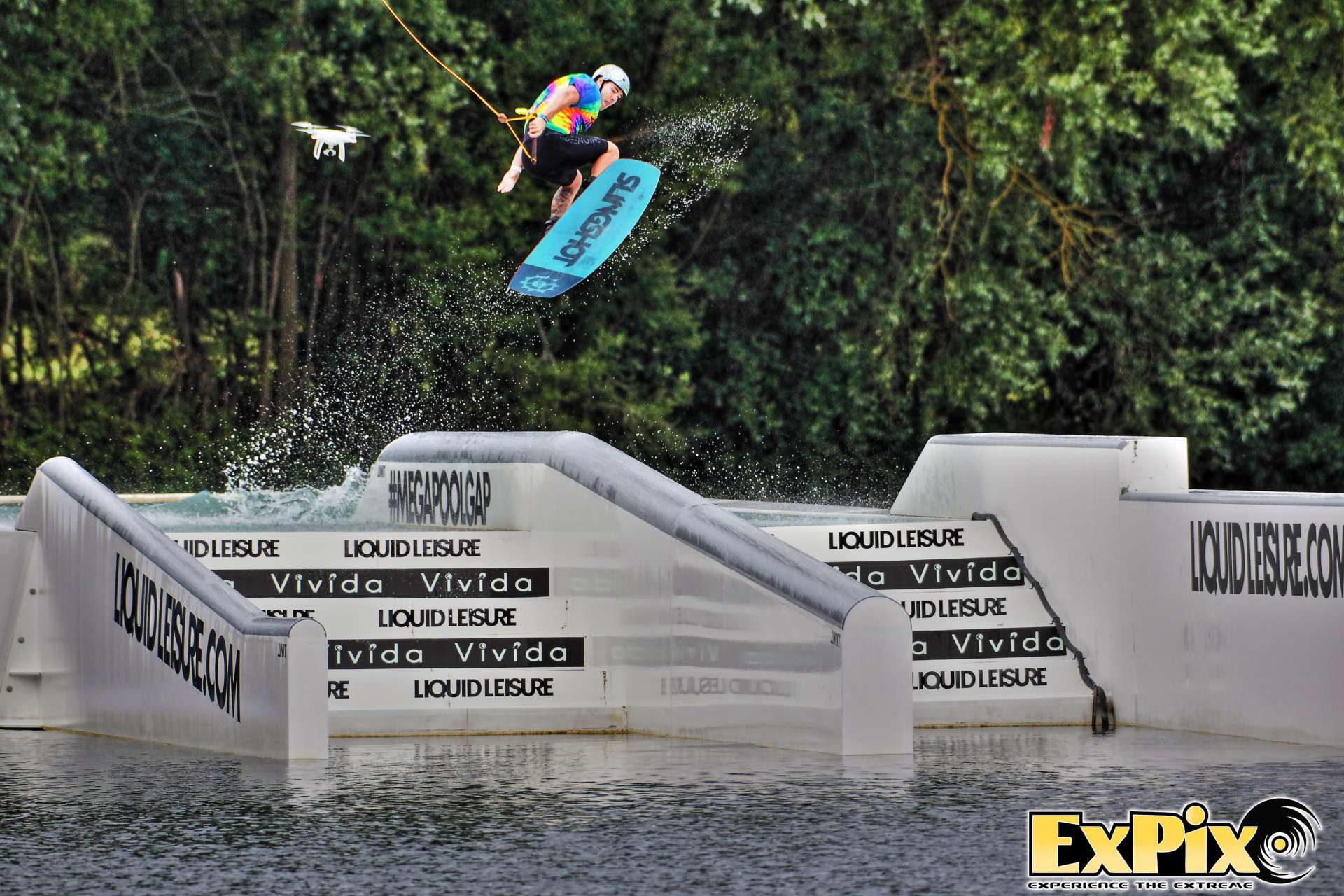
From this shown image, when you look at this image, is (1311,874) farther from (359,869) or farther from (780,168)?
(780,168)

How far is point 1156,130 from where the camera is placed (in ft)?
89.0

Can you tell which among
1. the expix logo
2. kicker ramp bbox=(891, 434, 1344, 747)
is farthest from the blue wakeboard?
the expix logo

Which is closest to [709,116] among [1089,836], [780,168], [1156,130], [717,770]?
[780,168]

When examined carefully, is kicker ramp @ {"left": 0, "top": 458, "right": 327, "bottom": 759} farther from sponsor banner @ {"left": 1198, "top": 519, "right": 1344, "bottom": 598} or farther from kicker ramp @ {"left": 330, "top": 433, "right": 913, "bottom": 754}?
Result: sponsor banner @ {"left": 1198, "top": 519, "right": 1344, "bottom": 598}

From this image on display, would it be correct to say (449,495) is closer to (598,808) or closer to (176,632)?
(176,632)

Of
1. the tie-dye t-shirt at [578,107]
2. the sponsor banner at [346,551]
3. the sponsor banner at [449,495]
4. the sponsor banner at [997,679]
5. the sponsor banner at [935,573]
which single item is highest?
the tie-dye t-shirt at [578,107]

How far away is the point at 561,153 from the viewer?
15859 mm

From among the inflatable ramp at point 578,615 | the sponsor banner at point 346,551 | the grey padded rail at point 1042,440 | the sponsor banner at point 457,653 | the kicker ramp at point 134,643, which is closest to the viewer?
the kicker ramp at point 134,643

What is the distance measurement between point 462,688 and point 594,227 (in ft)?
26.5

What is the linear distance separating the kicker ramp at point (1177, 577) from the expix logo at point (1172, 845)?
2.03 meters

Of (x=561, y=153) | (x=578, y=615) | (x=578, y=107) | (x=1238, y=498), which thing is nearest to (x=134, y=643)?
(x=578, y=615)

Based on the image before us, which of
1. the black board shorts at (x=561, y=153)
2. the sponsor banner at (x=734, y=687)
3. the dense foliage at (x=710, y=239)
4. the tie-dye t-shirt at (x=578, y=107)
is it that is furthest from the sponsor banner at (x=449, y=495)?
the dense foliage at (x=710, y=239)

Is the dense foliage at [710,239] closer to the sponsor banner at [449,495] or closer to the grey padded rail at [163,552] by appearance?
the sponsor banner at [449,495]

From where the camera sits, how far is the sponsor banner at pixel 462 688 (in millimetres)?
9664
